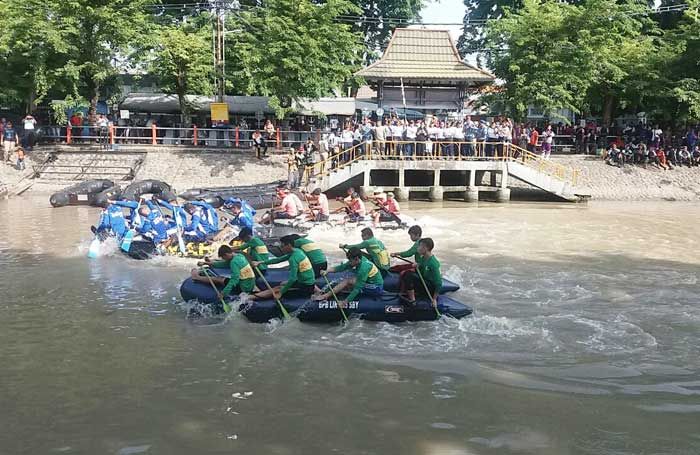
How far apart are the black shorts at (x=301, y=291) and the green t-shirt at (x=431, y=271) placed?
173cm

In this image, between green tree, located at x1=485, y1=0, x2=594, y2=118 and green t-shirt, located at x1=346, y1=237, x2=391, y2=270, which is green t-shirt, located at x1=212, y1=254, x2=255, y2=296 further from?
green tree, located at x1=485, y1=0, x2=594, y2=118

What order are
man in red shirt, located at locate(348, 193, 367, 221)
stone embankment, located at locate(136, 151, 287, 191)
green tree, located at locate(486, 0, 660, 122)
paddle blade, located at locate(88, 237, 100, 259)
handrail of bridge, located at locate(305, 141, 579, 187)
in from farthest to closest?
green tree, located at locate(486, 0, 660, 122) → stone embankment, located at locate(136, 151, 287, 191) → handrail of bridge, located at locate(305, 141, 579, 187) → man in red shirt, located at locate(348, 193, 367, 221) → paddle blade, located at locate(88, 237, 100, 259)

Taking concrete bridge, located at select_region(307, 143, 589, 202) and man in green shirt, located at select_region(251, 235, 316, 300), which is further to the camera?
concrete bridge, located at select_region(307, 143, 589, 202)

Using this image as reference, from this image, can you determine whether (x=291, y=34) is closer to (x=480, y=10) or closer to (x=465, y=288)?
(x=465, y=288)

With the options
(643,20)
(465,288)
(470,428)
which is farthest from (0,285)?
(643,20)

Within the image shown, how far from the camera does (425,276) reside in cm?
1039

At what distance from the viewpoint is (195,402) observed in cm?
750

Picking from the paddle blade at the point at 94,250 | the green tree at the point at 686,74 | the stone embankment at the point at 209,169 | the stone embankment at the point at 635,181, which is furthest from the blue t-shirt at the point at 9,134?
the green tree at the point at 686,74

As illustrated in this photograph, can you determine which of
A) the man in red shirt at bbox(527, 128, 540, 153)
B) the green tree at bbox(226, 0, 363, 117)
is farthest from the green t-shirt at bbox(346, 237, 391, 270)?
the man in red shirt at bbox(527, 128, 540, 153)

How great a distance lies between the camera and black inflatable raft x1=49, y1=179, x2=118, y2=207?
2280 centimetres

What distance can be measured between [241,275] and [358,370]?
9.19 feet

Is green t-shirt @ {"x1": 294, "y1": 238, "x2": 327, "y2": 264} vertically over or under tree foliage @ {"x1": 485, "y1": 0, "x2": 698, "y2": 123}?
under

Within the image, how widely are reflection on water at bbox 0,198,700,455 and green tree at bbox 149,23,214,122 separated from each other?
16.9 metres

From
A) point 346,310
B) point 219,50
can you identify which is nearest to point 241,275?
point 346,310
